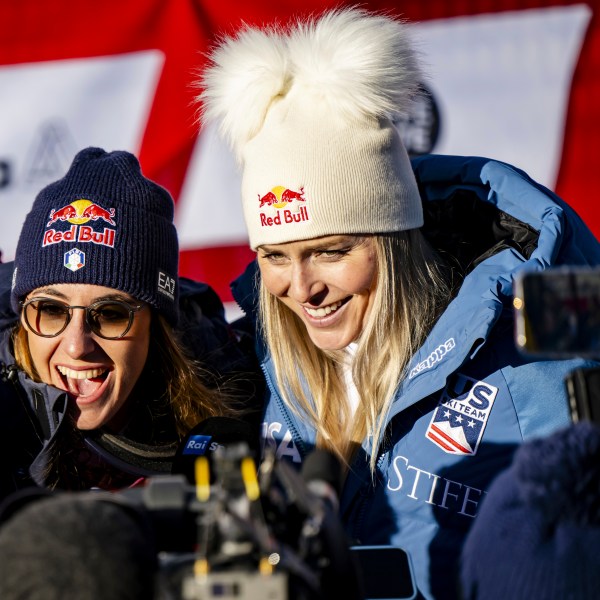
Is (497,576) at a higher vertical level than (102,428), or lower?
lower

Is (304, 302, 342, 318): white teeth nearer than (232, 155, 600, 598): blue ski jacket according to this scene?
No

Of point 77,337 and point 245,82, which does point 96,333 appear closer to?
point 77,337

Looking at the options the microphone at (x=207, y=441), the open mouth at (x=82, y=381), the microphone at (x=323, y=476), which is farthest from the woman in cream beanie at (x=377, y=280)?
the microphone at (x=323, y=476)

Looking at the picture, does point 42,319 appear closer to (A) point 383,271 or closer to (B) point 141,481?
(B) point 141,481

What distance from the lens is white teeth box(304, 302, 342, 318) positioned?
2400 mm

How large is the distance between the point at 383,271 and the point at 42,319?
778mm

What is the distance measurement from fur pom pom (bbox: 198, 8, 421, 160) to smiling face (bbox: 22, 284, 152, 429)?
0.51m

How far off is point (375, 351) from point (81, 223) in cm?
74

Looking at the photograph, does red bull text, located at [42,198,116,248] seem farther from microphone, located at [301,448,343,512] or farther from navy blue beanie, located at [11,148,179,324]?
microphone, located at [301,448,343,512]

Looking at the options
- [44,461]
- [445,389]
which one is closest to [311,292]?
[445,389]

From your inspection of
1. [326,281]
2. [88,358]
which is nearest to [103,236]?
[88,358]

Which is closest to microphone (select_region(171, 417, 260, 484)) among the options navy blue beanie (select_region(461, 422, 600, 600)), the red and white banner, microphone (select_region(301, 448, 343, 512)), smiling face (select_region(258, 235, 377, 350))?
smiling face (select_region(258, 235, 377, 350))

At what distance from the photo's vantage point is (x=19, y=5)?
427 cm

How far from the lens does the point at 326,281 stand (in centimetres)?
234
